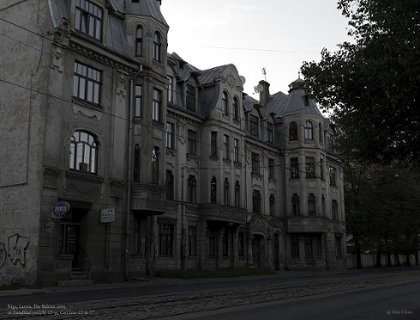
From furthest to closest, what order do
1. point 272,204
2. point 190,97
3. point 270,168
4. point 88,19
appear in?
point 270,168 → point 272,204 → point 190,97 → point 88,19

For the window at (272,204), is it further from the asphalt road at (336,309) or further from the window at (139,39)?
the asphalt road at (336,309)

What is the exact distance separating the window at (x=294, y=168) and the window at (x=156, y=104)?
19.9 meters

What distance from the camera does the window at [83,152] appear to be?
2347 cm

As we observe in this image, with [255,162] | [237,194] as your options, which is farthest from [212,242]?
[255,162]

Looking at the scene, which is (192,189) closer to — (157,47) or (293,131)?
(157,47)

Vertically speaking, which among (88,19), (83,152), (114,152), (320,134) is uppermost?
(88,19)

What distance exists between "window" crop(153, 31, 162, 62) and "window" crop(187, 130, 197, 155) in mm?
6846

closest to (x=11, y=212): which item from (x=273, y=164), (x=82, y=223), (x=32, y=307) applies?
(x=82, y=223)

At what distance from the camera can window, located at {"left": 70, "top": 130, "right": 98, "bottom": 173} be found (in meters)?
23.5

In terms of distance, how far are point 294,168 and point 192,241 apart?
1559cm

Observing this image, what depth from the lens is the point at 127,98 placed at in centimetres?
2670

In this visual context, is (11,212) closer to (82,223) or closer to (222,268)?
(82,223)

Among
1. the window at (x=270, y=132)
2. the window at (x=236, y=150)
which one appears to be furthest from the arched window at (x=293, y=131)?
the window at (x=236, y=150)

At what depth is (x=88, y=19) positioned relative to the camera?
25172 millimetres
